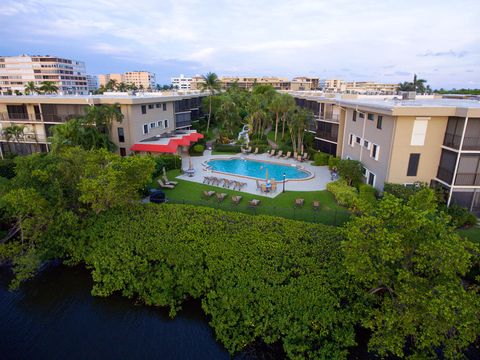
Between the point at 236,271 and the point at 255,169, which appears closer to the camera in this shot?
the point at 236,271

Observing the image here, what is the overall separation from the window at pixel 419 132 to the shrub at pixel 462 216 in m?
5.27

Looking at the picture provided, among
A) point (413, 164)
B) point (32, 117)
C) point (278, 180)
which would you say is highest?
point (32, 117)

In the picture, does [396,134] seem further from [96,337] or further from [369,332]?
[96,337]

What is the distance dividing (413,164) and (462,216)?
498 centimetres

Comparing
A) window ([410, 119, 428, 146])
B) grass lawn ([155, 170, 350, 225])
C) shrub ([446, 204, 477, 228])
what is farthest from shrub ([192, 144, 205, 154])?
shrub ([446, 204, 477, 228])

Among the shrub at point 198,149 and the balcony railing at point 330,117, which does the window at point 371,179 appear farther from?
the shrub at point 198,149

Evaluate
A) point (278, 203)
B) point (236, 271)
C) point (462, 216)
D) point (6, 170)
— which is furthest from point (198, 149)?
point (462, 216)

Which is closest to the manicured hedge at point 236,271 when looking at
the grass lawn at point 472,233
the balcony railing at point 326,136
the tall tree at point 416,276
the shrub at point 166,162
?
the tall tree at point 416,276

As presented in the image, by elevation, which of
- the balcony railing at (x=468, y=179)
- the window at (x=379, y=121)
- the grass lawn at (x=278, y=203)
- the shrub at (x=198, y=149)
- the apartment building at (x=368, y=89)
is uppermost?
the apartment building at (x=368, y=89)

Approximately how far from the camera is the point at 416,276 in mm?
12047

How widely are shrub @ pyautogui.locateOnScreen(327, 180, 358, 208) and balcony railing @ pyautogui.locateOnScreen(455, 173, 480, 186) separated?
7066 millimetres

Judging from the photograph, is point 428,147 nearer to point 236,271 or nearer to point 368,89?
point 236,271

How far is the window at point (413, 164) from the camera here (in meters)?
23.6

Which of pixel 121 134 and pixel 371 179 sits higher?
pixel 121 134
